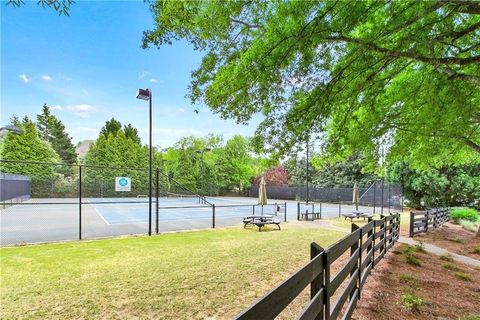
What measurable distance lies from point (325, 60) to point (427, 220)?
1098 centimetres

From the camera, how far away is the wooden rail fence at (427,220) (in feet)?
36.5

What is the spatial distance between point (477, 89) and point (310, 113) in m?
4.20

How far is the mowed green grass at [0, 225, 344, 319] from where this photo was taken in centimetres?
397

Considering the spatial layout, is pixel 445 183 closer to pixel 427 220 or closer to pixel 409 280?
pixel 427 220

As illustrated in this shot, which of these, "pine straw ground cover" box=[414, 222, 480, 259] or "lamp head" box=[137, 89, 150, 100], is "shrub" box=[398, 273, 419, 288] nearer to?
"pine straw ground cover" box=[414, 222, 480, 259]

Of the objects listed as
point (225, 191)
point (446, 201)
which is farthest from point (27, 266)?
point (225, 191)

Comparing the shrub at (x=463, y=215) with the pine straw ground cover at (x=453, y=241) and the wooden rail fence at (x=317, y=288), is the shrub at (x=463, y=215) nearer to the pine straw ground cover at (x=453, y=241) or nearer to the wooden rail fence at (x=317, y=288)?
the pine straw ground cover at (x=453, y=241)

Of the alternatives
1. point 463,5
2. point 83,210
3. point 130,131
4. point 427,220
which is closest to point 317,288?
point 463,5

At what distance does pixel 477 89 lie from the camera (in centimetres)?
630

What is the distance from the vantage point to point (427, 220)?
41.0 ft

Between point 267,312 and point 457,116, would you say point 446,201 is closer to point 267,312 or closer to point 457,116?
point 457,116

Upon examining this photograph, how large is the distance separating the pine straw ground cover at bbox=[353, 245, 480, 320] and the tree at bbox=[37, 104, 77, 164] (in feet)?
201

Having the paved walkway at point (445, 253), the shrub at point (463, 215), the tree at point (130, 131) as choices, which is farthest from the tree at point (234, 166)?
the paved walkway at point (445, 253)

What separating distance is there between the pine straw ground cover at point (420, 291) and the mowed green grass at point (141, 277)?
1.69 metres
